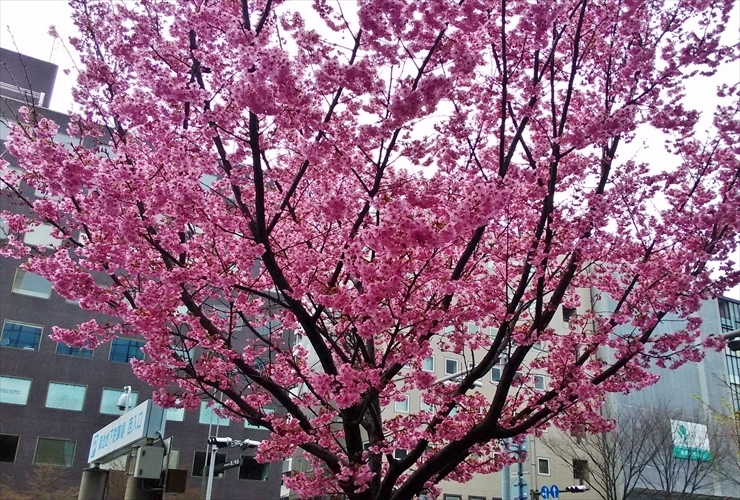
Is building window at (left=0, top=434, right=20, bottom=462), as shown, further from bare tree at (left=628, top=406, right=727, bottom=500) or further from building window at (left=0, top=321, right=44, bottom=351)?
bare tree at (left=628, top=406, right=727, bottom=500)

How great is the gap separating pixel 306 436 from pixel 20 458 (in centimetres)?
2932

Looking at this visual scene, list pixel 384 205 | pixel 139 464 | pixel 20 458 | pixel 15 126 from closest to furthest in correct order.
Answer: pixel 139 464 → pixel 384 205 → pixel 15 126 → pixel 20 458

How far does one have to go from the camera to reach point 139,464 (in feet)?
18.2

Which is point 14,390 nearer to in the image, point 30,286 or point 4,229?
point 30,286

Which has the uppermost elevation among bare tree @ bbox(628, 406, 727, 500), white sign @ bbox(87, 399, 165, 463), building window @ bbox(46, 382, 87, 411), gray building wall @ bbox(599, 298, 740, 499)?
gray building wall @ bbox(599, 298, 740, 499)

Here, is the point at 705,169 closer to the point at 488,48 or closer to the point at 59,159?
the point at 488,48

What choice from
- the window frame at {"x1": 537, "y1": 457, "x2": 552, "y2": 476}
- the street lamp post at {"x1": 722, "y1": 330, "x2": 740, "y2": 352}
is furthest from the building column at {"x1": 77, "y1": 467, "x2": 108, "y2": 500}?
the window frame at {"x1": 537, "y1": 457, "x2": 552, "y2": 476}

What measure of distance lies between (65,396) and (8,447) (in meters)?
3.27

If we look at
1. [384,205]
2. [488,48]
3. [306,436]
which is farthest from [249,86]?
[306,436]

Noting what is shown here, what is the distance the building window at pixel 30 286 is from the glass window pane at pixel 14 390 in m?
4.47

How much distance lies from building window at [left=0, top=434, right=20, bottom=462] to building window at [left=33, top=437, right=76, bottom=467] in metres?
0.93

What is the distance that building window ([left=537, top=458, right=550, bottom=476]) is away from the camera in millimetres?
33344

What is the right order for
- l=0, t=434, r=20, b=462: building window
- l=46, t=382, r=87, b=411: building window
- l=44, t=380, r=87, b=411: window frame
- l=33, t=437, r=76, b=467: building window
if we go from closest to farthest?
l=0, t=434, r=20, b=462: building window
l=33, t=437, r=76, b=467: building window
l=44, t=380, r=87, b=411: window frame
l=46, t=382, r=87, b=411: building window

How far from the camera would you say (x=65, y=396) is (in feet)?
105
